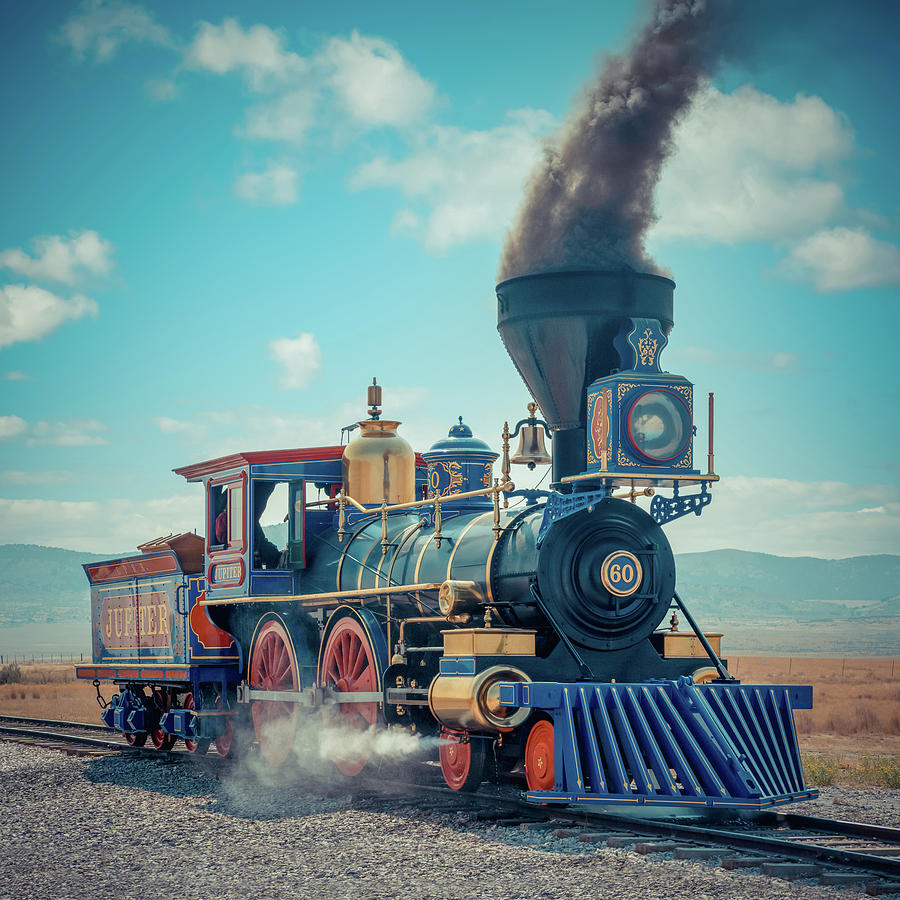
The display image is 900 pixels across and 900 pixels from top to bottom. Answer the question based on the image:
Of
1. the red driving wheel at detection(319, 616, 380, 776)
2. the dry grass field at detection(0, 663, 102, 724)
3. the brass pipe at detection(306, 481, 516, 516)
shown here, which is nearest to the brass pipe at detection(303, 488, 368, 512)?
the brass pipe at detection(306, 481, 516, 516)

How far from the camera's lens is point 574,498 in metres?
10.2

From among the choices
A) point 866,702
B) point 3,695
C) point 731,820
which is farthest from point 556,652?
point 3,695

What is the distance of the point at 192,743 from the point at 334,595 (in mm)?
5223

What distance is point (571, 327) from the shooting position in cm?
1058

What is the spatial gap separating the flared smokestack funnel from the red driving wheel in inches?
108

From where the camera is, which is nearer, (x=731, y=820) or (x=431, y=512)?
(x=731, y=820)

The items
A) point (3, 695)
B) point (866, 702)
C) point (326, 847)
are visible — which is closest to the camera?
point (326, 847)

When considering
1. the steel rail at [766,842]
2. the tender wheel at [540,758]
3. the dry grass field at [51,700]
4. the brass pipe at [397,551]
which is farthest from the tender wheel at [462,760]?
the dry grass field at [51,700]

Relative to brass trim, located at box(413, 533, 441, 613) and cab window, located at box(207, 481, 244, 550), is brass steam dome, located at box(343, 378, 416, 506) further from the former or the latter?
brass trim, located at box(413, 533, 441, 613)

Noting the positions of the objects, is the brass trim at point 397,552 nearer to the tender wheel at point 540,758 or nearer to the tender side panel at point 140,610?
the tender wheel at point 540,758

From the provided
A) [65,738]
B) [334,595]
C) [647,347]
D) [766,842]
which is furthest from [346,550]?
[65,738]

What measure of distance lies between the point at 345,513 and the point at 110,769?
13.2 ft

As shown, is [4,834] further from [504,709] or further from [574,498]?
[574,498]

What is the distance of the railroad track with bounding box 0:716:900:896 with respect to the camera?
301 inches
